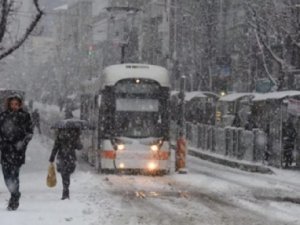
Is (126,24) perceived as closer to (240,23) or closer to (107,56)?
(107,56)

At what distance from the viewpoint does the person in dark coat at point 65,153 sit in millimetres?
15500

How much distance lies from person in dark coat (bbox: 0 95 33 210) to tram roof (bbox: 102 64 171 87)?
9.59 metres

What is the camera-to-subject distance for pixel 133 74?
22938 millimetres

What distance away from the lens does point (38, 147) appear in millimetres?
35500

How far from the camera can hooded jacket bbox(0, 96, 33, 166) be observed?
513 inches

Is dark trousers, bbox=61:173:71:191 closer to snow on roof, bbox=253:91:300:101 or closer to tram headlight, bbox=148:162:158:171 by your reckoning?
tram headlight, bbox=148:162:158:171

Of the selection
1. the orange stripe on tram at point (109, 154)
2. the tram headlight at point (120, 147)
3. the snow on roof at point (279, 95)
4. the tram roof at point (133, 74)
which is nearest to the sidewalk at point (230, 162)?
the snow on roof at point (279, 95)

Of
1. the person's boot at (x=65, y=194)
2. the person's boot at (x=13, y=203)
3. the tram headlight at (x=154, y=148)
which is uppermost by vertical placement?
the tram headlight at (x=154, y=148)

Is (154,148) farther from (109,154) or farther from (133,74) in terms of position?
(133,74)

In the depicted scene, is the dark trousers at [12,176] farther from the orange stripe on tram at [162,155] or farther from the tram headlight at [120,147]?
the orange stripe on tram at [162,155]

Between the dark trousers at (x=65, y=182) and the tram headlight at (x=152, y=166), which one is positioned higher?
the dark trousers at (x=65, y=182)

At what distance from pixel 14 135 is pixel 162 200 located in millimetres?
4562

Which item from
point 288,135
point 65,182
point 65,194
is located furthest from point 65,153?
point 288,135

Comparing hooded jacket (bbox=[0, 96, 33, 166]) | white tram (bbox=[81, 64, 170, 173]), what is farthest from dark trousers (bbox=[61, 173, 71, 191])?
white tram (bbox=[81, 64, 170, 173])
